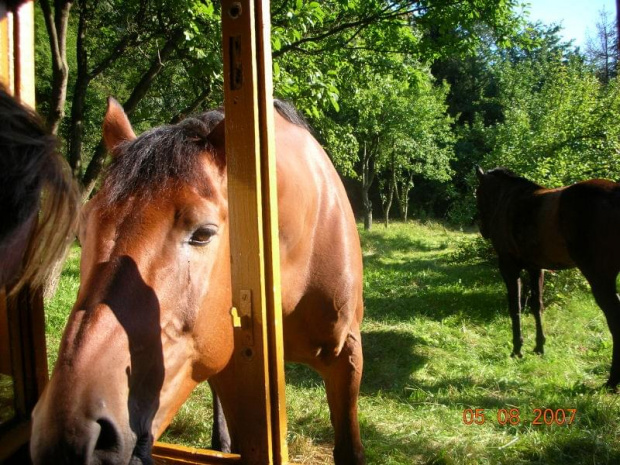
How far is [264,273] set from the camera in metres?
1.24

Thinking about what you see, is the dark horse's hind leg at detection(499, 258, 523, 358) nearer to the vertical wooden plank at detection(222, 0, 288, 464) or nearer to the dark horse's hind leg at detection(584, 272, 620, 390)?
the dark horse's hind leg at detection(584, 272, 620, 390)

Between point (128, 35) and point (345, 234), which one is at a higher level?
→ point (128, 35)

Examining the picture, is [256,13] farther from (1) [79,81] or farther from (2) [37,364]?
(1) [79,81]

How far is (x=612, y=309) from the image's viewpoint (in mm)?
4637

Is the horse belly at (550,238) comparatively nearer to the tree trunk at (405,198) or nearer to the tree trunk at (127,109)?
the tree trunk at (127,109)

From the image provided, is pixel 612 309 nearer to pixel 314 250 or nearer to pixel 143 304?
pixel 314 250

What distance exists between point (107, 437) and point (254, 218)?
0.69m

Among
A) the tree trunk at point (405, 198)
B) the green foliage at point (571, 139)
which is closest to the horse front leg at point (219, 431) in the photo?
the green foliage at point (571, 139)

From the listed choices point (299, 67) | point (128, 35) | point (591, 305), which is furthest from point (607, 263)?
point (128, 35)

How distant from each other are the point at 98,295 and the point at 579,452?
137 inches

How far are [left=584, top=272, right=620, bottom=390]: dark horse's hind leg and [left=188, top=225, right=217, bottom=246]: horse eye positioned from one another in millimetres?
4595

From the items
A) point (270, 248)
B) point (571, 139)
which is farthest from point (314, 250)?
point (571, 139)

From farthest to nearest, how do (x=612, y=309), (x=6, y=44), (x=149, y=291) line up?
(x=612, y=309)
(x=6, y=44)
(x=149, y=291)

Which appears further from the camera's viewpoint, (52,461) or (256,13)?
(256,13)
